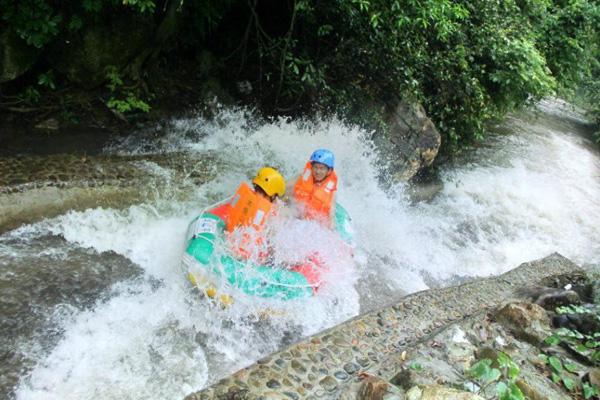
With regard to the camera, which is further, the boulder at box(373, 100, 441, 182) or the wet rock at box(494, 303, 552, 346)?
the boulder at box(373, 100, 441, 182)

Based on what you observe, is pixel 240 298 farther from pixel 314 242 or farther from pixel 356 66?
pixel 356 66

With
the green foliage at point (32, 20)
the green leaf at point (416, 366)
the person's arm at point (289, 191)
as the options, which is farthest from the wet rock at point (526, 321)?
the green foliage at point (32, 20)

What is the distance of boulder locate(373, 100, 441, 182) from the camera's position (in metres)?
7.53

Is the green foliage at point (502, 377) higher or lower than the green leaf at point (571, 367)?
higher

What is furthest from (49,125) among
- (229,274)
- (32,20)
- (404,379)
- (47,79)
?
(404,379)

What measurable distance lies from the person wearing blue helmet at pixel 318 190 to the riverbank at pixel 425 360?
1.61 meters

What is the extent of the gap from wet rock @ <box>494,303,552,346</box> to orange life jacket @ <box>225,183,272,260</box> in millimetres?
2300

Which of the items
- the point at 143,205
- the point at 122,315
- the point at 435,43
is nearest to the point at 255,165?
the point at 143,205

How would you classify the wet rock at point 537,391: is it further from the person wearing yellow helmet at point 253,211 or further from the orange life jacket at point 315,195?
the orange life jacket at point 315,195

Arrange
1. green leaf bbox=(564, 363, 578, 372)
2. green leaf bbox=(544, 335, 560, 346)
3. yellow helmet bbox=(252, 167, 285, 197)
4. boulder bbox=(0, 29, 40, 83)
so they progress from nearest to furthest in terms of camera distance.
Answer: green leaf bbox=(564, 363, 578, 372)
green leaf bbox=(544, 335, 560, 346)
yellow helmet bbox=(252, 167, 285, 197)
boulder bbox=(0, 29, 40, 83)

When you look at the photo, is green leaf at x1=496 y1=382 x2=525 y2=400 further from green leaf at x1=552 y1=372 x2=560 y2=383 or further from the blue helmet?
the blue helmet

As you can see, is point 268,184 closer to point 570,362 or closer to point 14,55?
point 570,362

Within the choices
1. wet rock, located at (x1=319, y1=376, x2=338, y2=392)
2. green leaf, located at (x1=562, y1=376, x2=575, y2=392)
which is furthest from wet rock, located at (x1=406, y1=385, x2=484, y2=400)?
green leaf, located at (x1=562, y1=376, x2=575, y2=392)

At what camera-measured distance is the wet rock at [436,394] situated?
2441 millimetres
